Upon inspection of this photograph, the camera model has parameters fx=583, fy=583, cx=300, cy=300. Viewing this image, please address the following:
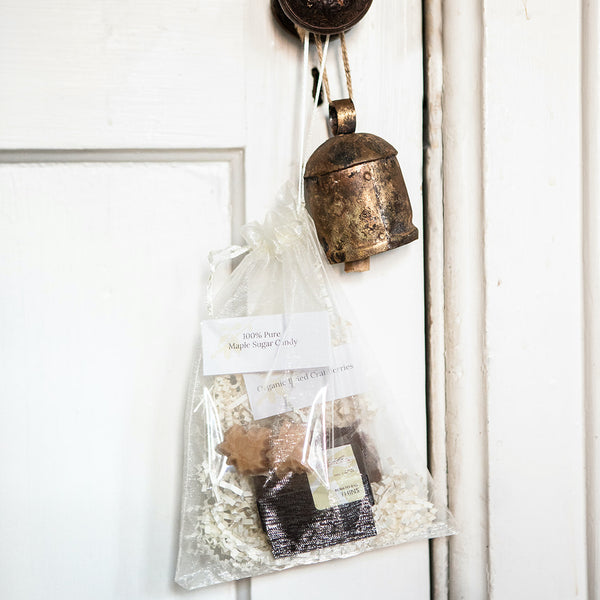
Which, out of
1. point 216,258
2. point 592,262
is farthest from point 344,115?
point 592,262

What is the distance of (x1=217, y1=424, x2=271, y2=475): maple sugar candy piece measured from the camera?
521 mm

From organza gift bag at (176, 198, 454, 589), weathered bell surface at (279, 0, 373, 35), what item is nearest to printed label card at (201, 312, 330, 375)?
organza gift bag at (176, 198, 454, 589)

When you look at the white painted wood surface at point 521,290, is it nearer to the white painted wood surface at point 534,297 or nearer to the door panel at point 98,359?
the white painted wood surface at point 534,297

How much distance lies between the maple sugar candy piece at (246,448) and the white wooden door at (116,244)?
0.08 m

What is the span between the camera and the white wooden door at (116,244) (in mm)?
559

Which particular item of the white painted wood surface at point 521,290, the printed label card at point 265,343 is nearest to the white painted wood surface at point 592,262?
the white painted wood surface at point 521,290

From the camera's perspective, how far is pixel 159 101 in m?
0.57

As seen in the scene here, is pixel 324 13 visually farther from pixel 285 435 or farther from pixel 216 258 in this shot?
pixel 285 435

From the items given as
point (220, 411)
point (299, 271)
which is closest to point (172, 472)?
point (220, 411)

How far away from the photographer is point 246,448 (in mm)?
521

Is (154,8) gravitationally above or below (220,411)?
above

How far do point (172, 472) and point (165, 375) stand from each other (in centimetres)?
10

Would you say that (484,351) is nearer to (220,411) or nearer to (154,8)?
(220,411)

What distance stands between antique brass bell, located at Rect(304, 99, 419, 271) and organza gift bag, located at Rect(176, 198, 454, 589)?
0.03m
